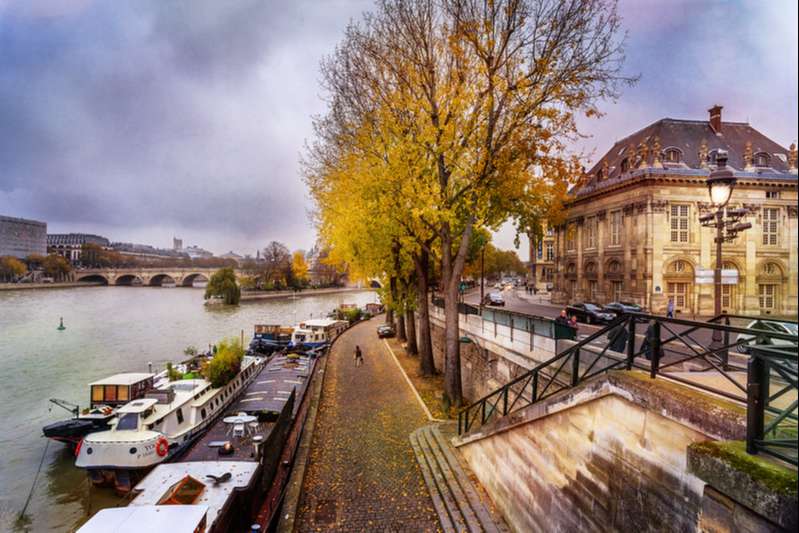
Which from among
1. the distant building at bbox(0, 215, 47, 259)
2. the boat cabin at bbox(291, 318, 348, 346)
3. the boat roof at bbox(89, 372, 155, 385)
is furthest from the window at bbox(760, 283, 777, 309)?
the distant building at bbox(0, 215, 47, 259)

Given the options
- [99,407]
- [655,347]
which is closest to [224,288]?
[99,407]

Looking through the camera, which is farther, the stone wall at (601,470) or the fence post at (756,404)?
the stone wall at (601,470)

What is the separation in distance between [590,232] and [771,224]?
44.5 ft

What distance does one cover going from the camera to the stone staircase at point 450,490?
25.9 feet

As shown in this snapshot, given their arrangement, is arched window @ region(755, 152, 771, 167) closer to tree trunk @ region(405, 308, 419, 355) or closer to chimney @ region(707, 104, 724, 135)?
chimney @ region(707, 104, 724, 135)

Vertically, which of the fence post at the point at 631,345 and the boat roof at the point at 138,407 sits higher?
the fence post at the point at 631,345

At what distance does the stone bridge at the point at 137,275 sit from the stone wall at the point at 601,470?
105m

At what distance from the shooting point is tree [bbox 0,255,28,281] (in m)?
52.4

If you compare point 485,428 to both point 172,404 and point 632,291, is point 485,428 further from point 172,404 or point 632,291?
point 632,291

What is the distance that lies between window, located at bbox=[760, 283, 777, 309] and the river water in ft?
110

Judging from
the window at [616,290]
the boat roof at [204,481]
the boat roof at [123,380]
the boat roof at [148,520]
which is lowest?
the boat roof at [204,481]

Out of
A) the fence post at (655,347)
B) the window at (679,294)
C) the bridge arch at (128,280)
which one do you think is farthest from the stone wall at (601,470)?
the bridge arch at (128,280)

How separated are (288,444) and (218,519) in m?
4.18

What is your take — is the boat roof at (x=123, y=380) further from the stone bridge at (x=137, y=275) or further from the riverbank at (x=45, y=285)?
the stone bridge at (x=137, y=275)
